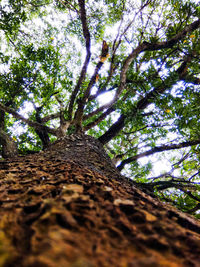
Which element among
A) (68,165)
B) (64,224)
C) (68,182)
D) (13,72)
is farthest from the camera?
(13,72)

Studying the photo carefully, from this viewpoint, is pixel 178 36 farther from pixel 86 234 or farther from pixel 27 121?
pixel 27 121

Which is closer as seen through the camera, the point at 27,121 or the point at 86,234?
the point at 86,234

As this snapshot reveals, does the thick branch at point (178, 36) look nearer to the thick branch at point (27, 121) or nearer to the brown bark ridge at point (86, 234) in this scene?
the thick branch at point (27, 121)

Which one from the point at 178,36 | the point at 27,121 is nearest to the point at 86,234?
the point at 178,36

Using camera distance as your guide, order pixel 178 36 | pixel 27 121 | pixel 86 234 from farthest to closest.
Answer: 1. pixel 27 121
2. pixel 178 36
3. pixel 86 234

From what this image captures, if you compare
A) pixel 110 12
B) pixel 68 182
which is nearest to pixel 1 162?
pixel 68 182

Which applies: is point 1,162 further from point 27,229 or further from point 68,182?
point 27,229

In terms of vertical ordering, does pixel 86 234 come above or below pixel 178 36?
below

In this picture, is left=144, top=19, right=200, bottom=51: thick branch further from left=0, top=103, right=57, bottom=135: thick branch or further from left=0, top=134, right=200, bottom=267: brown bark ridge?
left=0, top=134, right=200, bottom=267: brown bark ridge

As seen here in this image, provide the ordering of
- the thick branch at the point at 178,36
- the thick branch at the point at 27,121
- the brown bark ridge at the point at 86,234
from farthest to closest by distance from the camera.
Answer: the thick branch at the point at 27,121, the thick branch at the point at 178,36, the brown bark ridge at the point at 86,234

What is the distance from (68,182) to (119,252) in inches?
28.6

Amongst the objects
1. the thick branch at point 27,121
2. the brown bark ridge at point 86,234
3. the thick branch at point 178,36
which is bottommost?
the brown bark ridge at point 86,234

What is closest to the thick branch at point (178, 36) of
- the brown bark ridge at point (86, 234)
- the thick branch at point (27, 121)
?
the thick branch at point (27, 121)

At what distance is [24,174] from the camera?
1.53 m
